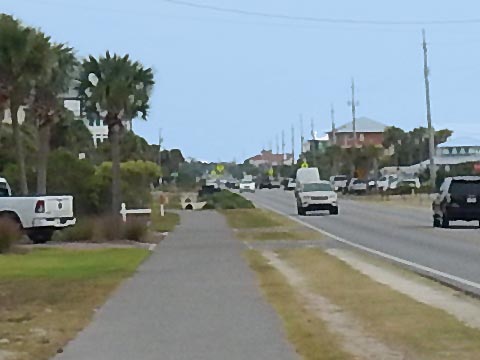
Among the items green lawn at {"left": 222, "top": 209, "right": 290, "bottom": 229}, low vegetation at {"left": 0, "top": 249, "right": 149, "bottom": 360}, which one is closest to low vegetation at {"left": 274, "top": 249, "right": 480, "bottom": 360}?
low vegetation at {"left": 0, "top": 249, "right": 149, "bottom": 360}

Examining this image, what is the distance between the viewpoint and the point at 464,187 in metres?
41.9

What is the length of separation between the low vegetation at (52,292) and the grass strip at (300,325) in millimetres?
2492

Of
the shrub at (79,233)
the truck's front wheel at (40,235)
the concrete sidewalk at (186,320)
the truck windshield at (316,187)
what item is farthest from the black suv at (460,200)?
the concrete sidewalk at (186,320)

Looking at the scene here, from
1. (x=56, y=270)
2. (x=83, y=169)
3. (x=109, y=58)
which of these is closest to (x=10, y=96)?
(x=109, y=58)

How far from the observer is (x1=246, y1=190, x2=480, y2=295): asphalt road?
23.5 m

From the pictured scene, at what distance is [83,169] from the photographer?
51.0 metres

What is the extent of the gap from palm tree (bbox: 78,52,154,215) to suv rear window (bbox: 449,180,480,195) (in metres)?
12.5

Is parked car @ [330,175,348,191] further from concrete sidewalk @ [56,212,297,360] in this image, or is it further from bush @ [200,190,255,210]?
concrete sidewalk @ [56,212,297,360]

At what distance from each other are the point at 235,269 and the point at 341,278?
131 inches

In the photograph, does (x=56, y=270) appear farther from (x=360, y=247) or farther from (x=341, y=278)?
(x=360, y=247)

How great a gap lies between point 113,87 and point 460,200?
44.9 feet

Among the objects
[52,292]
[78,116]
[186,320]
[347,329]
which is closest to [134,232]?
[52,292]

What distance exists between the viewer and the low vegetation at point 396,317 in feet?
39.9

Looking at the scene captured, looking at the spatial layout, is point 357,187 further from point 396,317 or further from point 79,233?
point 396,317
